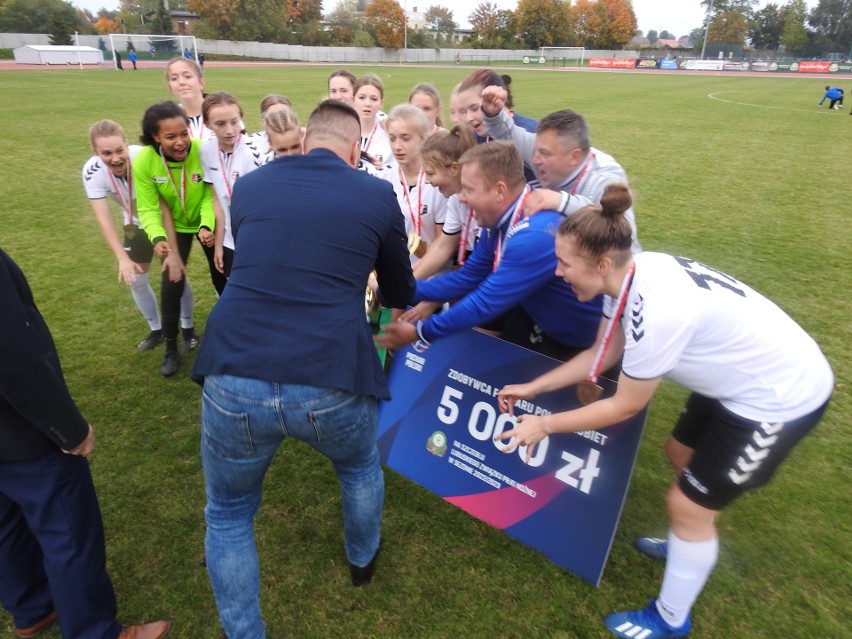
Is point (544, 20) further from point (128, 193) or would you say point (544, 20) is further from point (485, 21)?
point (128, 193)

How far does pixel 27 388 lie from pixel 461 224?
2.49 m

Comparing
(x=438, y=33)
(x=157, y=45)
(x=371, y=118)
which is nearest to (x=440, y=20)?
(x=438, y=33)

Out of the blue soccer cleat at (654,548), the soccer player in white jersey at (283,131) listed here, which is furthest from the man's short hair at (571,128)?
the blue soccer cleat at (654,548)

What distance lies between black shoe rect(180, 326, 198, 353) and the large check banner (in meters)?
2.36

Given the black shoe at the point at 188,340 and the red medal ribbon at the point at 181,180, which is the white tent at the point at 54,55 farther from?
the red medal ribbon at the point at 181,180

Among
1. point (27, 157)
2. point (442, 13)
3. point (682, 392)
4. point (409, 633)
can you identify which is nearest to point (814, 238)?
point (682, 392)

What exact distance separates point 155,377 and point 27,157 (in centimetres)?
1006

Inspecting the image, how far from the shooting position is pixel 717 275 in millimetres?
2215

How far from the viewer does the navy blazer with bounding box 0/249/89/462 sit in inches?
67.4

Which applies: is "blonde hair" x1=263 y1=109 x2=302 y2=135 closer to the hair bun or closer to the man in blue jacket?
the man in blue jacket

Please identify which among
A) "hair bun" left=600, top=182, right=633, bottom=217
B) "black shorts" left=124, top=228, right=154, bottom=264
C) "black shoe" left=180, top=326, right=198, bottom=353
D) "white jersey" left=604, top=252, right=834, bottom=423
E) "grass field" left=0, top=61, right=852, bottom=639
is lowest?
"grass field" left=0, top=61, right=852, bottom=639

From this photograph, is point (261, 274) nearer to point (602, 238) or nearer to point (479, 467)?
point (602, 238)

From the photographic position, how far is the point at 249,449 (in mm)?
2004

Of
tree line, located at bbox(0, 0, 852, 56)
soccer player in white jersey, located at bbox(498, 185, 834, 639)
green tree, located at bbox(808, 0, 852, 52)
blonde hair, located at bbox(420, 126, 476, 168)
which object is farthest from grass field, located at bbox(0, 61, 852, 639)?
green tree, located at bbox(808, 0, 852, 52)
